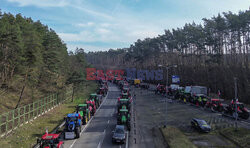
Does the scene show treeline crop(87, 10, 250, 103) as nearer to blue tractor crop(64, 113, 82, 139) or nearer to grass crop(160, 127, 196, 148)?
grass crop(160, 127, 196, 148)

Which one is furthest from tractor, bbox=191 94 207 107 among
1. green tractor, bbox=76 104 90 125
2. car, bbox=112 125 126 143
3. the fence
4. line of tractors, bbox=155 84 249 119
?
the fence

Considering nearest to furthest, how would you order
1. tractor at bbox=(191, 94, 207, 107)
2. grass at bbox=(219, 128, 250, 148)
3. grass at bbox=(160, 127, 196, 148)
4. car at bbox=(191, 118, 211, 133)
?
1. grass at bbox=(160, 127, 196, 148)
2. grass at bbox=(219, 128, 250, 148)
3. car at bbox=(191, 118, 211, 133)
4. tractor at bbox=(191, 94, 207, 107)

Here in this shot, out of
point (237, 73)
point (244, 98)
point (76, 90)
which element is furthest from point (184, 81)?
point (76, 90)

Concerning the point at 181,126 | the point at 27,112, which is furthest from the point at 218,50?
the point at 27,112

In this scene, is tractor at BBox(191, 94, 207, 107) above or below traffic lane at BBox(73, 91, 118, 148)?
above

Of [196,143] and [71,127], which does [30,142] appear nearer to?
[71,127]

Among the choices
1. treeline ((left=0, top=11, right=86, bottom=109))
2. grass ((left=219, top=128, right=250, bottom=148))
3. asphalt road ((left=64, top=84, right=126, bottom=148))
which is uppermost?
treeline ((left=0, top=11, right=86, bottom=109))

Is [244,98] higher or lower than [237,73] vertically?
lower
